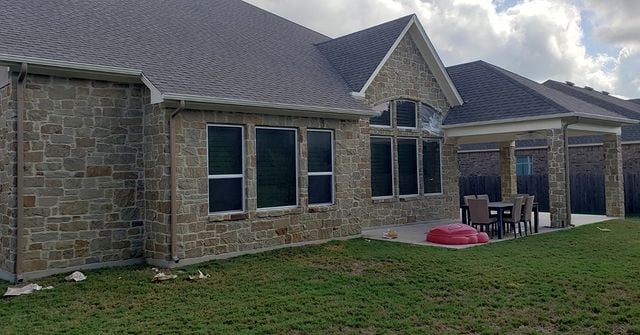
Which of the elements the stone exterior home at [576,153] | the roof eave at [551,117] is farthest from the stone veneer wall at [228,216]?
the stone exterior home at [576,153]

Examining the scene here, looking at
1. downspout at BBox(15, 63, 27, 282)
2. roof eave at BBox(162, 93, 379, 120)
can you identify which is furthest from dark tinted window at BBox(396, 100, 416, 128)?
downspout at BBox(15, 63, 27, 282)

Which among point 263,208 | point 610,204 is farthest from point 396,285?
point 610,204

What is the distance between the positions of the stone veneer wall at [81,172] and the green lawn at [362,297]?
2.23ft

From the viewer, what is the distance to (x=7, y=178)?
346 inches

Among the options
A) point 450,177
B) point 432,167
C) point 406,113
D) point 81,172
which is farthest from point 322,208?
point 450,177

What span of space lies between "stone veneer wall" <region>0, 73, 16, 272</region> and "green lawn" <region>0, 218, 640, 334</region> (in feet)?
2.78

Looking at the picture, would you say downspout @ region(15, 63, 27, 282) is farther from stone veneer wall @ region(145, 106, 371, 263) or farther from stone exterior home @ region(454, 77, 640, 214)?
stone exterior home @ region(454, 77, 640, 214)

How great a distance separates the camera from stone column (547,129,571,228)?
559 inches

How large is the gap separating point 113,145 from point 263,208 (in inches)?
129

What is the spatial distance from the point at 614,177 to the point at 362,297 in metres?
13.5

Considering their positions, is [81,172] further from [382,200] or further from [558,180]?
[558,180]

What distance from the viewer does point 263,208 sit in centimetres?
1092

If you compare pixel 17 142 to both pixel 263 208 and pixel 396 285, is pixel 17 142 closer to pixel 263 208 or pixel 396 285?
pixel 263 208

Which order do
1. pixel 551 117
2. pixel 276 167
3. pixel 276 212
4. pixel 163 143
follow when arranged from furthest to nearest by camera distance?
pixel 551 117, pixel 276 167, pixel 276 212, pixel 163 143
